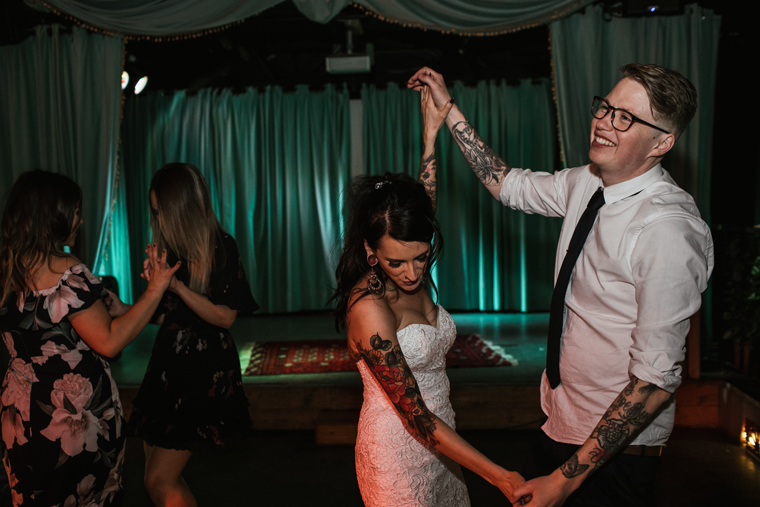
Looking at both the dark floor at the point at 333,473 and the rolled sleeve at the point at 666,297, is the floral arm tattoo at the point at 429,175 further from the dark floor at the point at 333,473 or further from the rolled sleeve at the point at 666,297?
the dark floor at the point at 333,473

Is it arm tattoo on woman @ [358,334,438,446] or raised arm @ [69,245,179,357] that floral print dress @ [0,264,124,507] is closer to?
raised arm @ [69,245,179,357]

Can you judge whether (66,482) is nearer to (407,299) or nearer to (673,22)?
(407,299)

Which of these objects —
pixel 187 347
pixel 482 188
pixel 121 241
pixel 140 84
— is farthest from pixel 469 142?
pixel 121 241

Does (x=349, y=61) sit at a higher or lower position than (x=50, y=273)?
higher

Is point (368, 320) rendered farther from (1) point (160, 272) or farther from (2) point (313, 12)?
(2) point (313, 12)

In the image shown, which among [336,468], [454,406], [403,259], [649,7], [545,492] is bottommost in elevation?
[336,468]

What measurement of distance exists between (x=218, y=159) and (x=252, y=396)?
14.3 ft

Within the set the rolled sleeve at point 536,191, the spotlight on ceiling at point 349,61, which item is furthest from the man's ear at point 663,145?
the spotlight on ceiling at point 349,61

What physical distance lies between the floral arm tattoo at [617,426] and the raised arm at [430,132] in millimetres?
918

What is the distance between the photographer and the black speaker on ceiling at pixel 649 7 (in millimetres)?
3764

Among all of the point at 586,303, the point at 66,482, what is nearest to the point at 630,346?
the point at 586,303

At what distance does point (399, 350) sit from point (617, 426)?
0.55 meters

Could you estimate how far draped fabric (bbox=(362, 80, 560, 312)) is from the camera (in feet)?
24.9

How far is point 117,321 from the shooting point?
207 centimetres
